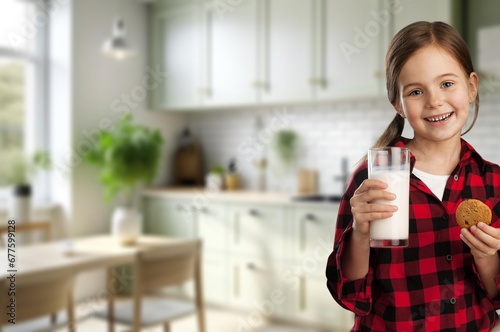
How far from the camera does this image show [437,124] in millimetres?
723

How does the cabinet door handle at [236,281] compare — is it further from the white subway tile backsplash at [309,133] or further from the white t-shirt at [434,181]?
the white t-shirt at [434,181]

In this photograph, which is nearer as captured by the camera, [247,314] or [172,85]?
[247,314]

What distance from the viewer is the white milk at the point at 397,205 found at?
0.75 meters

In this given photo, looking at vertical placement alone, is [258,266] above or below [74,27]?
below

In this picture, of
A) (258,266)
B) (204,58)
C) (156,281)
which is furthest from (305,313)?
(204,58)

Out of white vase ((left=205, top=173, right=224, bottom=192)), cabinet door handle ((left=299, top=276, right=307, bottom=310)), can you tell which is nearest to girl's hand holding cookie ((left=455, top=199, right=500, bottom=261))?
cabinet door handle ((left=299, top=276, right=307, bottom=310))

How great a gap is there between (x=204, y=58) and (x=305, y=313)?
2.36 metres

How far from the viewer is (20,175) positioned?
435 cm

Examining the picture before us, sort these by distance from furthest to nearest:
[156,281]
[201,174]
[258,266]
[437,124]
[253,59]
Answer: [201,174] → [253,59] → [258,266] → [156,281] → [437,124]

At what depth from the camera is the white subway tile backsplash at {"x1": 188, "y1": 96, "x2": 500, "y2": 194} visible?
4191mm

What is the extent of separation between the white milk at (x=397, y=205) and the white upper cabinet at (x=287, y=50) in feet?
11.1

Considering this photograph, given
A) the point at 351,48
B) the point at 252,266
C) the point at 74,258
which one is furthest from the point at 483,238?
the point at 252,266

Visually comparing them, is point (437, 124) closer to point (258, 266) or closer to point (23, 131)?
point (258, 266)

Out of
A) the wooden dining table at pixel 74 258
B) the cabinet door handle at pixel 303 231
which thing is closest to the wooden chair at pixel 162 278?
the wooden dining table at pixel 74 258
